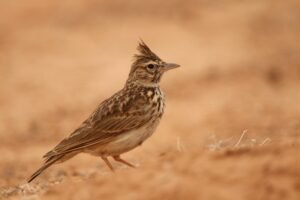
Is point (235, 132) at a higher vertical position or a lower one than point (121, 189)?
lower

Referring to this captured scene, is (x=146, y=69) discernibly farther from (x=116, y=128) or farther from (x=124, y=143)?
(x=124, y=143)

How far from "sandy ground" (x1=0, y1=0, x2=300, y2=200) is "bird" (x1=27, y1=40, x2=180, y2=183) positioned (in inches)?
14.4

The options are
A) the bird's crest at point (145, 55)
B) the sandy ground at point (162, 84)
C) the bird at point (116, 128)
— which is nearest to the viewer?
the sandy ground at point (162, 84)

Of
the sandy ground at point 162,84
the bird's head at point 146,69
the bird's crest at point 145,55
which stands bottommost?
the sandy ground at point 162,84

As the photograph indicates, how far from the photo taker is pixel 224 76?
20500 mm

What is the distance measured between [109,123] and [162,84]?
968 cm

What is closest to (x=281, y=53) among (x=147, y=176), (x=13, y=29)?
(x=13, y=29)

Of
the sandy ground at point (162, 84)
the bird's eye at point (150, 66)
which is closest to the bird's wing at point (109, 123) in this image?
the sandy ground at point (162, 84)

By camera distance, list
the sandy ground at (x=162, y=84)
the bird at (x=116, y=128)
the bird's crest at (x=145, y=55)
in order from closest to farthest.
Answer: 1. the sandy ground at (x=162, y=84)
2. the bird at (x=116, y=128)
3. the bird's crest at (x=145, y=55)

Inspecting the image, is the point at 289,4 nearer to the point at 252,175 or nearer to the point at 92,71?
the point at 92,71

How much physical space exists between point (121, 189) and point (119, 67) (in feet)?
42.3

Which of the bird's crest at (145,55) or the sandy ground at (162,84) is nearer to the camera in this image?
the sandy ground at (162,84)

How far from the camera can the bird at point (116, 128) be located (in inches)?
420

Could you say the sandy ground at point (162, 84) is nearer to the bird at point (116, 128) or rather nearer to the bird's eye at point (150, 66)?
the bird at point (116, 128)
